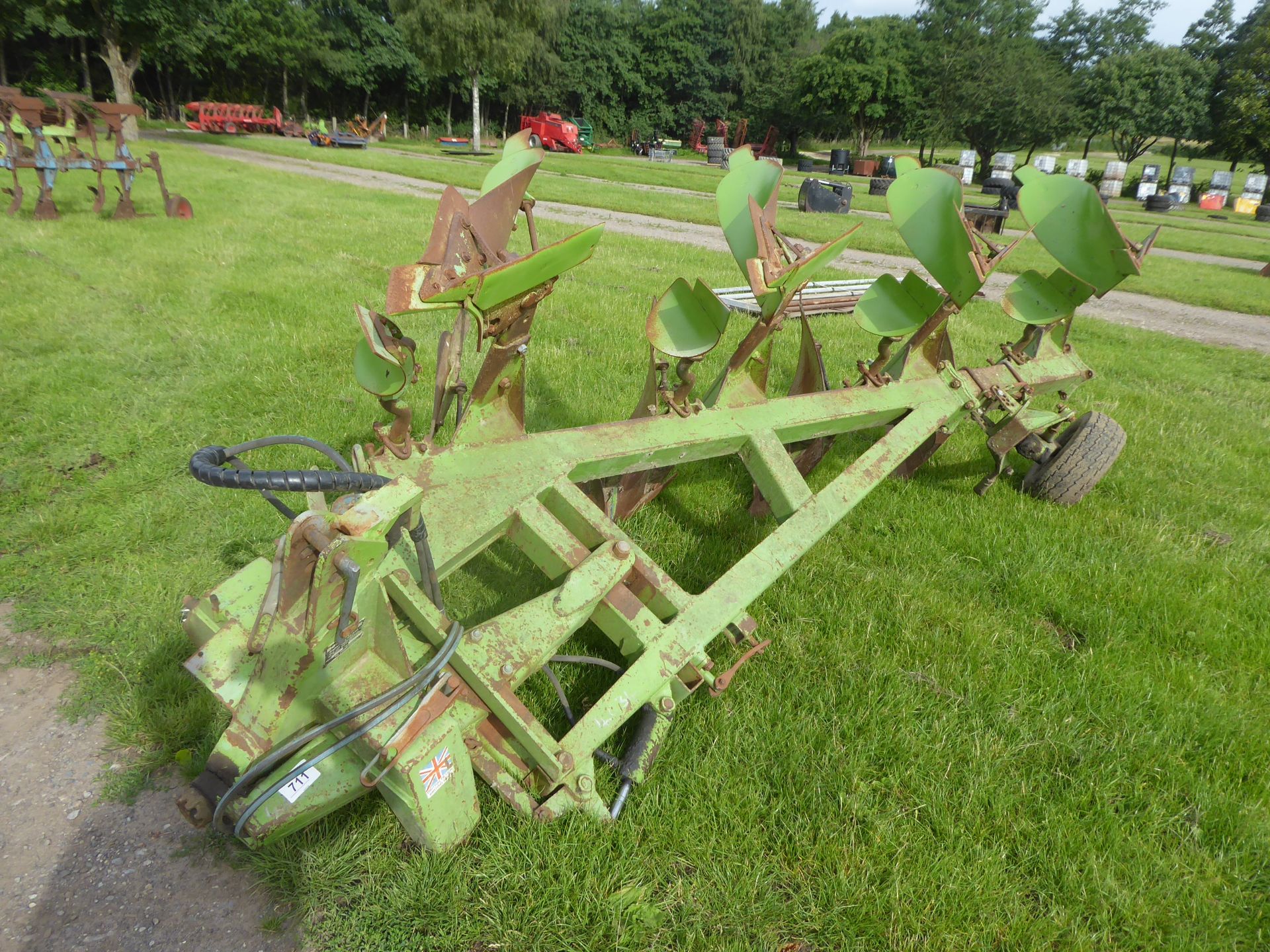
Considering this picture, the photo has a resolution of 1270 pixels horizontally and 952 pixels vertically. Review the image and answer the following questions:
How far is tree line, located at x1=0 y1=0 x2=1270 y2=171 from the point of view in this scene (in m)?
28.5

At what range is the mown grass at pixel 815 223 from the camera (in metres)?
9.53

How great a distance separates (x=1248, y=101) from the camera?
112ft

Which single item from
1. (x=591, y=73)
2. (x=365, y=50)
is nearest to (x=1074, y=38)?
(x=591, y=73)

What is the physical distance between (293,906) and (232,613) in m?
0.76

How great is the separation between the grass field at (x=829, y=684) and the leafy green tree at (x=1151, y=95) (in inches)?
1768

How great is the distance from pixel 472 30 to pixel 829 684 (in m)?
32.3

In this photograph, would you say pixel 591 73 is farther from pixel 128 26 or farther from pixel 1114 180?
pixel 1114 180

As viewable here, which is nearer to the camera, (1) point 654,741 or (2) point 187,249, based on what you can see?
(1) point 654,741

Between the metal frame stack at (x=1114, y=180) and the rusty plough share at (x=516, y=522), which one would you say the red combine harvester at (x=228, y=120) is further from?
the metal frame stack at (x=1114, y=180)

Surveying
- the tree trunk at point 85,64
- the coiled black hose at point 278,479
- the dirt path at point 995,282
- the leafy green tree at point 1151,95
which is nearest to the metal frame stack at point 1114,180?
the leafy green tree at point 1151,95

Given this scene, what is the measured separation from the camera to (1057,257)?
340 cm

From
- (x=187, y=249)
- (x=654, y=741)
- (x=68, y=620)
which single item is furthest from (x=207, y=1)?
(x=654, y=741)

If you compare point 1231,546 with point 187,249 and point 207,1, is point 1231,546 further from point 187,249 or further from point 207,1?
point 207,1

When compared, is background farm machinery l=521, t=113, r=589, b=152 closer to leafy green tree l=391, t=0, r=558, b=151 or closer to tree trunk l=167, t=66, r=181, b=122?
leafy green tree l=391, t=0, r=558, b=151
